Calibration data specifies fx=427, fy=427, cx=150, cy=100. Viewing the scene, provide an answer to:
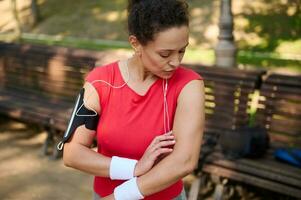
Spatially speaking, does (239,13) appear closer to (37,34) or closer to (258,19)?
(258,19)

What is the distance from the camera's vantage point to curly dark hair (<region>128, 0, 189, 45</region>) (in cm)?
159

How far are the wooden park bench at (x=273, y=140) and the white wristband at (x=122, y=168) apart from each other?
7.93ft

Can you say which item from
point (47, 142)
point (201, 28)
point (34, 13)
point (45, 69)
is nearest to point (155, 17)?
point (47, 142)

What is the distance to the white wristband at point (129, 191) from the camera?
1670 millimetres

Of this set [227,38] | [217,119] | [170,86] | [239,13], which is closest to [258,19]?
[239,13]

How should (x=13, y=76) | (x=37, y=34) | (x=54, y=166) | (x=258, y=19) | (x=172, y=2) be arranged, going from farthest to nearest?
(x=37, y=34) → (x=258, y=19) → (x=13, y=76) → (x=54, y=166) → (x=172, y=2)

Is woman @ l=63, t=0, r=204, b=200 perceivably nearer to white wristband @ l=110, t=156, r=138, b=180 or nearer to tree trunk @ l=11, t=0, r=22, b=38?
white wristband @ l=110, t=156, r=138, b=180

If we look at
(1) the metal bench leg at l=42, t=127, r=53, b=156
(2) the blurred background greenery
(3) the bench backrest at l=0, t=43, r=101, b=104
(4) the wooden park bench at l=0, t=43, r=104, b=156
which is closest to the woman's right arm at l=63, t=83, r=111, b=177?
(4) the wooden park bench at l=0, t=43, r=104, b=156

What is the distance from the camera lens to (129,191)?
1.68 meters

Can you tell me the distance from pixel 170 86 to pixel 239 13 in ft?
47.3

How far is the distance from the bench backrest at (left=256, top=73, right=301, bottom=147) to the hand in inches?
121

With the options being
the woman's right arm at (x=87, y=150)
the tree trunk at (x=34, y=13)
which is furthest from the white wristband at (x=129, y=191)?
the tree trunk at (x=34, y=13)

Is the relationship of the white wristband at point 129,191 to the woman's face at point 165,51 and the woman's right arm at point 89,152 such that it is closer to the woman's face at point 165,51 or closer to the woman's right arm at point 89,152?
the woman's right arm at point 89,152

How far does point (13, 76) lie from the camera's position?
24.2 feet
